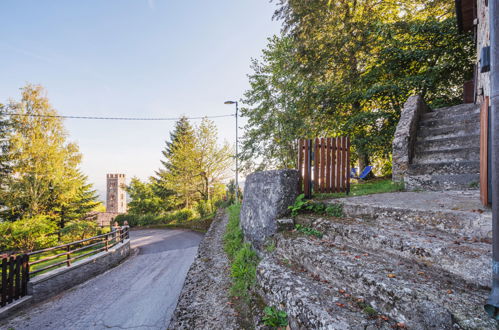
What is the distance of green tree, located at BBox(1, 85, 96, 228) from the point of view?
14305 mm

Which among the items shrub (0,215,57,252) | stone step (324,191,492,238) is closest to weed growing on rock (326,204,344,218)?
stone step (324,191,492,238)

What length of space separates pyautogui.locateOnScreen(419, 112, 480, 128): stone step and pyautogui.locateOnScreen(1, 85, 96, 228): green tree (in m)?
20.1

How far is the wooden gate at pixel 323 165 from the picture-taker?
3883 mm

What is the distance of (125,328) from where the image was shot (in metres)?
4.60

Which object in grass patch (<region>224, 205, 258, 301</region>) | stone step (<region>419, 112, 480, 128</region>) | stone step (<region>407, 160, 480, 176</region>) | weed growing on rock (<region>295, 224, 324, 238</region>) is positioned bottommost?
grass patch (<region>224, 205, 258, 301</region>)

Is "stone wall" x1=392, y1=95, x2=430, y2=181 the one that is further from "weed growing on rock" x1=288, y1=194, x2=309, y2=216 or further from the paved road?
the paved road

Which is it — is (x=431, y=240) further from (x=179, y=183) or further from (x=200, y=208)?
(x=179, y=183)

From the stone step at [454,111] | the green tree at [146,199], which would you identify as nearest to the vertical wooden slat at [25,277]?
the stone step at [454,111]

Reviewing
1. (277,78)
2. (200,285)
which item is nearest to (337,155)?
(200,285)

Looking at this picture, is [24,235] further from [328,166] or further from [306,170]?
[328,166]

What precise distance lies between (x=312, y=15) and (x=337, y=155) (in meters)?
7.49

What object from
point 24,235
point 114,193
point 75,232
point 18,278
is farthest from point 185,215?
point 114,193

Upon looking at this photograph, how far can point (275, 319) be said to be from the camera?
1873 mm

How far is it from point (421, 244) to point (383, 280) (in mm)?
612
